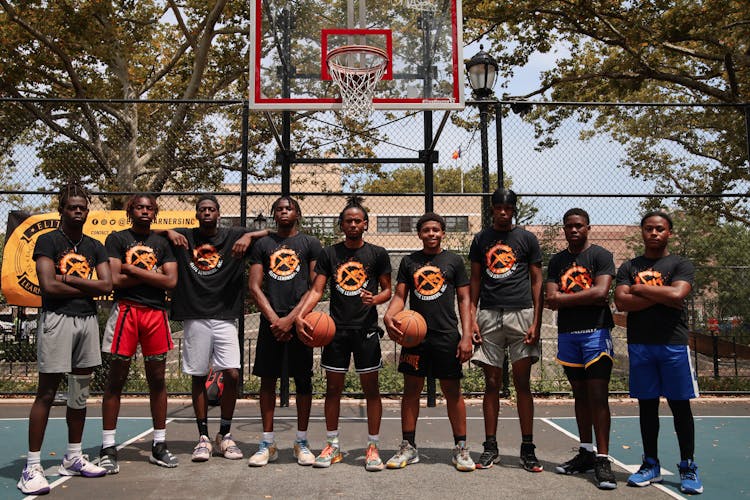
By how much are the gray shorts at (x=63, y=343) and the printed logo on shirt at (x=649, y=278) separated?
13.4ft

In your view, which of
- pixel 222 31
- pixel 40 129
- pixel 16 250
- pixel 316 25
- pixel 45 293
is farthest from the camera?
pixel 40 129

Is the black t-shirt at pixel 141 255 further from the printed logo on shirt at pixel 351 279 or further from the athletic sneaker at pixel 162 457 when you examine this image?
the printed logo on shirt at pixel 351 279

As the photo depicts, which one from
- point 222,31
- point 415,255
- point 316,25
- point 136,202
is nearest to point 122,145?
point 222,31

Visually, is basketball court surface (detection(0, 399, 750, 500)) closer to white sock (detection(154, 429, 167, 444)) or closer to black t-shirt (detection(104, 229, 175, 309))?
white sock (detection(154, 429, 167, 444))

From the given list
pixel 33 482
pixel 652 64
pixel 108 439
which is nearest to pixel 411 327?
pixel 108 439

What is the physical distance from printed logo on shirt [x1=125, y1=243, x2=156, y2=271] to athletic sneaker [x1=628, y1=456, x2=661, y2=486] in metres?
4.02

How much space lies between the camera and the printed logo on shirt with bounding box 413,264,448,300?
15.5 ft

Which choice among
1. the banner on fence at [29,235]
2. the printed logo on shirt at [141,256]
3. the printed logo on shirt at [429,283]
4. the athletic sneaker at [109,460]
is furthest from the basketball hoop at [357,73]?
the athletic sneaker at [109,460]

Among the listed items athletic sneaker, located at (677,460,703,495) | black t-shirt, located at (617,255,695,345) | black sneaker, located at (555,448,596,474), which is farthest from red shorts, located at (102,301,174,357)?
athletic sneaker, located at (677,460,703,495)

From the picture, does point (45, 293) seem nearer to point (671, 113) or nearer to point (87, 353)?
point (87, 353)

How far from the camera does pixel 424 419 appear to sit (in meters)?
6.61

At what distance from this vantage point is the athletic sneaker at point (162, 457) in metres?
4.67

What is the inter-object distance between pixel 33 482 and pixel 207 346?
60.1 inches

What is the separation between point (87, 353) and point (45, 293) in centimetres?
54
